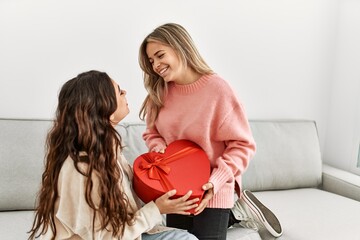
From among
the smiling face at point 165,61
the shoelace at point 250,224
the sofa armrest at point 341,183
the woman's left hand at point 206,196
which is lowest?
the sofa armrest at point 341,183

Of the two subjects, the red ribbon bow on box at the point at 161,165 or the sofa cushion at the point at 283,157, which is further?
the sofa cushion at the point at 283,157

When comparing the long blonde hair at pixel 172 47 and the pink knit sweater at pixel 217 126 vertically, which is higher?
the long blonde hair at pixel 172 47

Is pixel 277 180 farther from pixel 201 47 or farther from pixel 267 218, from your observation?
pixel 201 47

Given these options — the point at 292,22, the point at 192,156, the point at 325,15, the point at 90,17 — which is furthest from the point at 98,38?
the point at 325,15

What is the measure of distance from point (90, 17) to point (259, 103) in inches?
46.5

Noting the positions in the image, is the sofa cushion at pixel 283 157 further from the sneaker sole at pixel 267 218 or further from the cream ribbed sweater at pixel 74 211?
the cream ribbed sweater at pixel 74 211

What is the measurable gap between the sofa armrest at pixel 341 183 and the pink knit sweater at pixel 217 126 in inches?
46.0

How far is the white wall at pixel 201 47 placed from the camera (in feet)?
6.68

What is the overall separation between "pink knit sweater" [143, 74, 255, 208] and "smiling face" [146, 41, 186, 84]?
0.07 m

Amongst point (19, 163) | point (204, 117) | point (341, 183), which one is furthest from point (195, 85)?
point (341, 183)

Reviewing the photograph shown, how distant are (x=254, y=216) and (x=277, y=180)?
0.64 m

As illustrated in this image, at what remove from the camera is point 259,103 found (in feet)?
8.66

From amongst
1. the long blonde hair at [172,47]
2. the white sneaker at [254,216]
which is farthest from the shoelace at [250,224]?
the long blonde hair at [172,47]

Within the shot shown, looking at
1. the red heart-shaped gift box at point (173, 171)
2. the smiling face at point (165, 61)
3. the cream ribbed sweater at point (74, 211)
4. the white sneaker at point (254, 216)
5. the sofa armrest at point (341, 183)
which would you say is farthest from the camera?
the sofa armrest at point (341, 183)
